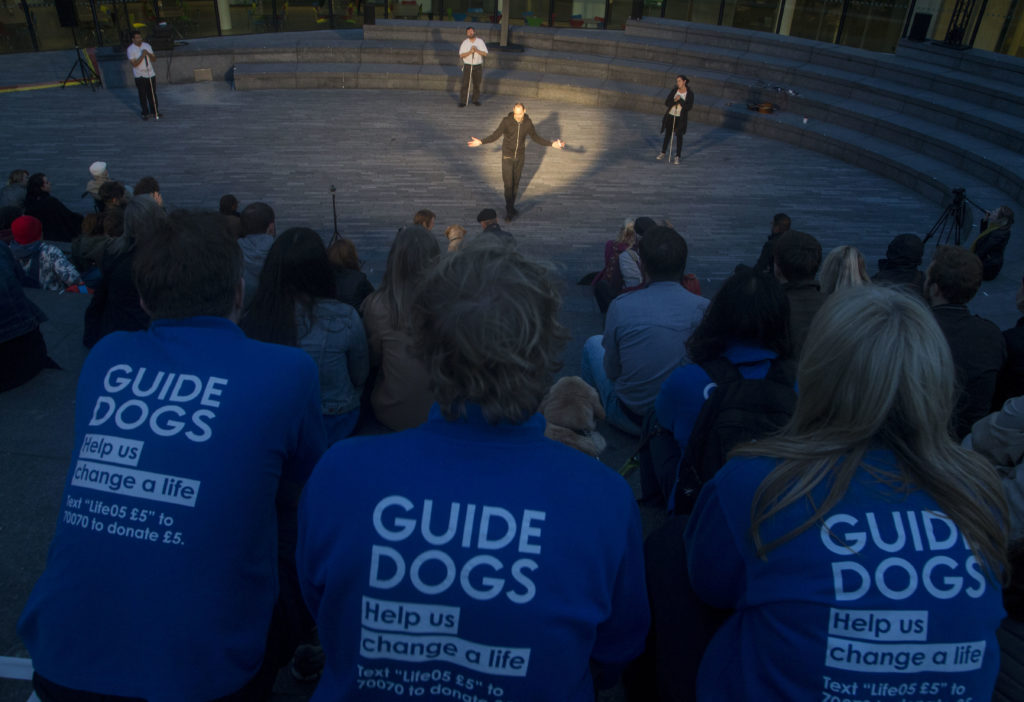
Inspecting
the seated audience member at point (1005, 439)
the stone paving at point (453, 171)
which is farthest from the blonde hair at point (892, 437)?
the stone paving at point (453, 171)

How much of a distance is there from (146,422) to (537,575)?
1016mm

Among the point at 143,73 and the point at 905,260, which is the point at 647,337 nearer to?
the point at 905,260

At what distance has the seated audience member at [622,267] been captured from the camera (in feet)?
20.0

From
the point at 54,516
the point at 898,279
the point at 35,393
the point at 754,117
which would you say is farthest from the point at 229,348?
the point at 754,117

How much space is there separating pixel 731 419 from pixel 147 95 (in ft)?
47.0

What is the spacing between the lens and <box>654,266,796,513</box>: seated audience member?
261 centimetres

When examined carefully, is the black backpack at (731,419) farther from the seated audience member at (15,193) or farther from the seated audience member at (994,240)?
the seated audience member at (15,193)

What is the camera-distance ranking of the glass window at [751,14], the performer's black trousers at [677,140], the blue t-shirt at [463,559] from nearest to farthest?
the blue t-shirt at [463,559] → the performer's black trousers at [677,140] → the glass window at [751,14]

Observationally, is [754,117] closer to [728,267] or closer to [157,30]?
[728,267]

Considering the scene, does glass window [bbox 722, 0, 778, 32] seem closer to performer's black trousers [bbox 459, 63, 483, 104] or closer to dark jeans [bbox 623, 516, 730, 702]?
performer's black trousers [bbox 459, 63, 483, 104]

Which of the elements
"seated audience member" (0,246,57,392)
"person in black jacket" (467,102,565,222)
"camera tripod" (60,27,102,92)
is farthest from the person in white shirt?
"seated audience member" (0,246,57,392)

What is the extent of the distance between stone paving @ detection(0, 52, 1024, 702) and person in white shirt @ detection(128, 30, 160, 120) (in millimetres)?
362

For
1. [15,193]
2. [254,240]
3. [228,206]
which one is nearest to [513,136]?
[228,206]

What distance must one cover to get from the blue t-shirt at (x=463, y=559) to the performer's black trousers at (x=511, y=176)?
342 inches
